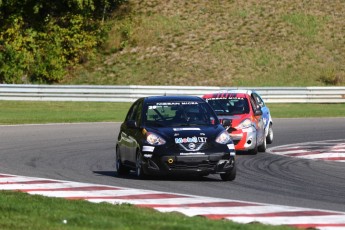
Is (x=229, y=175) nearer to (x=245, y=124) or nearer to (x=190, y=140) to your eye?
(x=190, y=140)

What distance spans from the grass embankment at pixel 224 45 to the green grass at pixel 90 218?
125 ft

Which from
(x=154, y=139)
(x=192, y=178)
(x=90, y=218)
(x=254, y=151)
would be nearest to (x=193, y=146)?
(x=154, y=139)

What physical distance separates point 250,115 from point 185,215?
11942 millimetres

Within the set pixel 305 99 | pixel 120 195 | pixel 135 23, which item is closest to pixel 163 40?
pixel 135 23

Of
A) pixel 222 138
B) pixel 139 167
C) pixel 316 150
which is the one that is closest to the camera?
pixel 222 138

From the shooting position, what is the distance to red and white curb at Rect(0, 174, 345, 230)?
1195 centimetres

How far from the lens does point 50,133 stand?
29719 mm

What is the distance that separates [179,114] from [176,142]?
1300 mm

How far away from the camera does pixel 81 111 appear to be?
41812 mm

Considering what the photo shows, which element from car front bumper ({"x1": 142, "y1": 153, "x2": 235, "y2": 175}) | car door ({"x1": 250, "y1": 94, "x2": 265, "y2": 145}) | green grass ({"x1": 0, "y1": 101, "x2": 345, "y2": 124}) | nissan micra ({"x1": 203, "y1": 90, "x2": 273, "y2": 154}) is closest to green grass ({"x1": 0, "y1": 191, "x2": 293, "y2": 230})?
car front bumper ({"x1": 142, "y1": 153, "x2": 235, "y2": 175})

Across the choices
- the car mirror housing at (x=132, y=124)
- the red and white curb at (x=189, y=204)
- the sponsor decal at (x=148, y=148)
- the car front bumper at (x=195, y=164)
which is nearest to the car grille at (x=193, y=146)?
the car front bumper at (x=195, y=164)

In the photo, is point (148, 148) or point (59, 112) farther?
point (59, 112)

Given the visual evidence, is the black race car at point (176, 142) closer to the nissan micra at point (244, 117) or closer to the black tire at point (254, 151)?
the nissan micra at point (244, 117)

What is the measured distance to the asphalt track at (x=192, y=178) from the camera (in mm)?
15398
